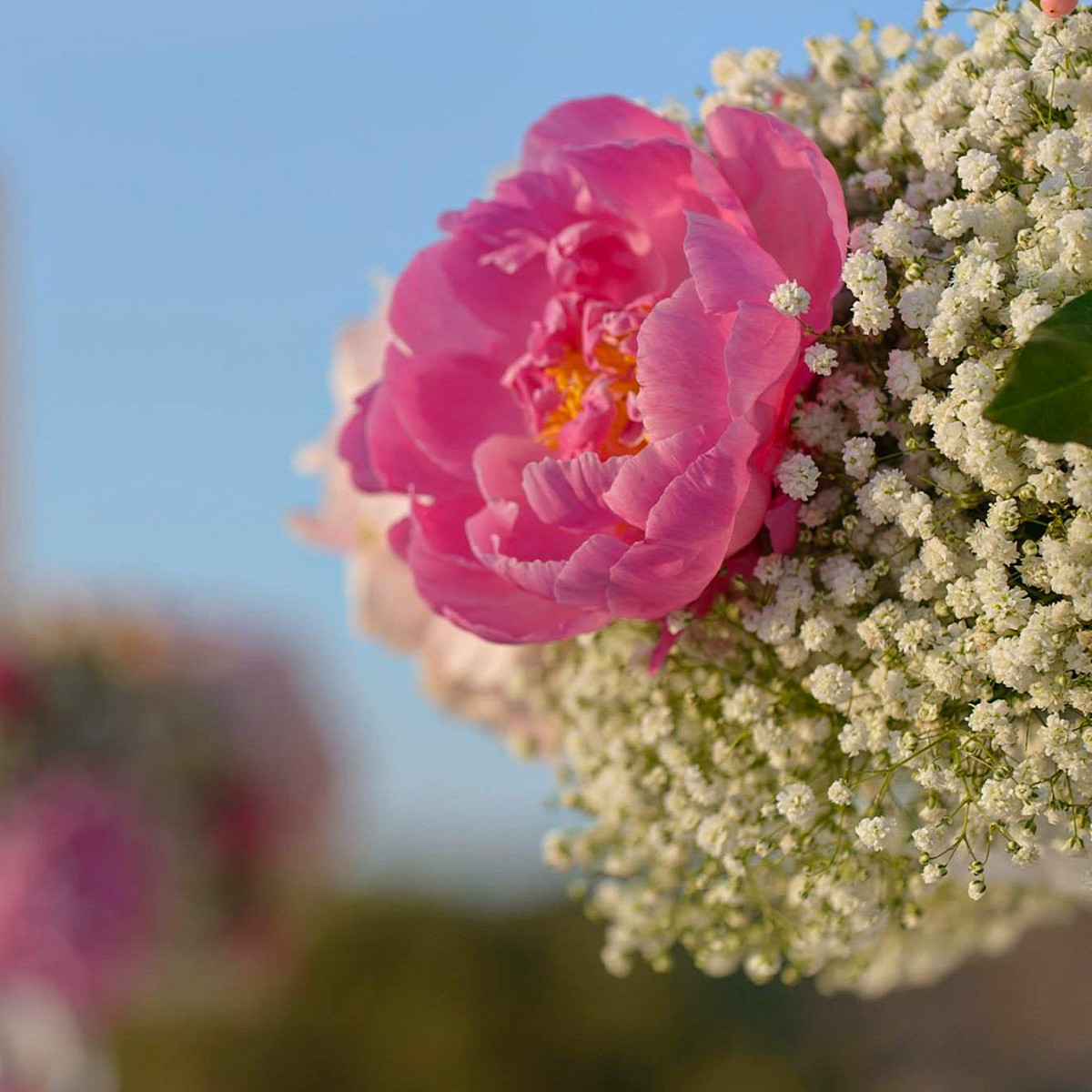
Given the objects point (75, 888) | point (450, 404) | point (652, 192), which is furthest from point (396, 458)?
point (75, 888)

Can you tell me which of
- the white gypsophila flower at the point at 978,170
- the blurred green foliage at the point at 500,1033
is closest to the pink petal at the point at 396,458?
the white gypsophila flower at the point at 978,170

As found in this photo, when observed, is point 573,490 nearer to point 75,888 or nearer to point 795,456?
point 795,456

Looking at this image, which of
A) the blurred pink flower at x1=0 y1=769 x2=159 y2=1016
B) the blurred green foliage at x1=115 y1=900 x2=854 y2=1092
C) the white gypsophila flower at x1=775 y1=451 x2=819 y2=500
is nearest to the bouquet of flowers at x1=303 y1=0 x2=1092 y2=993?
the white gypsophila flower at x1=775 y1=451 x2=819 y2=500

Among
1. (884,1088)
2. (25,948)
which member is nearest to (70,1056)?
(25,948)

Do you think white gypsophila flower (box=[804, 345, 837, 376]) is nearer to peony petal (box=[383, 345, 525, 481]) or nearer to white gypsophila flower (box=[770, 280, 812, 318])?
white gypsophila flower (box=[770, 280, 812, 318])

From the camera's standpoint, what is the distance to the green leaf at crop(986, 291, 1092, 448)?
33cm

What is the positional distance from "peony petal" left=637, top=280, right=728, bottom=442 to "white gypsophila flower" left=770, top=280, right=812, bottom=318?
0.08ft

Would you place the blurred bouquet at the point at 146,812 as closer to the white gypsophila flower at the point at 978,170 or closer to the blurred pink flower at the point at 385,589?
the blurred pink flower at the point at 385,589

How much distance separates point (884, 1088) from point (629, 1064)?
514mm

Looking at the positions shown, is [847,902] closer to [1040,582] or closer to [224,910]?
[1040,582]

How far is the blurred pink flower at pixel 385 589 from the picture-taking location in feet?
1.99

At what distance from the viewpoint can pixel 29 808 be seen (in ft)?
4.30

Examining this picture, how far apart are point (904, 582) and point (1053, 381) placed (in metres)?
0.09

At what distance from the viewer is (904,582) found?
0.39m
